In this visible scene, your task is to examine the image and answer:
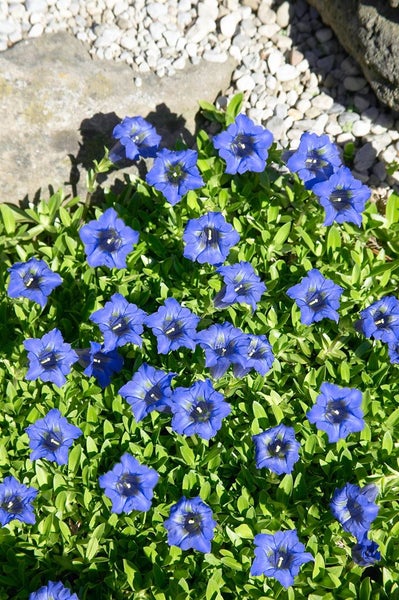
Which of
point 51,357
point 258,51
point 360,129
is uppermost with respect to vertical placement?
point 258,51

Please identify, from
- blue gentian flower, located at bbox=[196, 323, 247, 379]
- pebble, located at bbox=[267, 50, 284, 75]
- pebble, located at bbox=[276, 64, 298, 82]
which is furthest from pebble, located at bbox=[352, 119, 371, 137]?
blue gentian flower, located at bbox=[196, 323, 247, 379]

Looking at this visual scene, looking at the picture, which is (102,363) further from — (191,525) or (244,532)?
(244,532)

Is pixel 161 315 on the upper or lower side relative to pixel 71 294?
lower

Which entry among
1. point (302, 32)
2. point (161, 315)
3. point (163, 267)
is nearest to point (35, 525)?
point (161, 315)

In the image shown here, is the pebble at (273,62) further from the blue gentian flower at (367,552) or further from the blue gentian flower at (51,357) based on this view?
the blue gentian flower at (367,552)

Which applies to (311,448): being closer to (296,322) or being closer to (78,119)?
(296,322)

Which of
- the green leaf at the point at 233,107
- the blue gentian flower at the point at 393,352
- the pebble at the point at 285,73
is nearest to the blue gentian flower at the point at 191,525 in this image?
the blue gentian flower at the point at 393,352

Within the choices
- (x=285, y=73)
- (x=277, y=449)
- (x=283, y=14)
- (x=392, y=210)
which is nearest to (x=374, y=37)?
(x=285, y=73)
